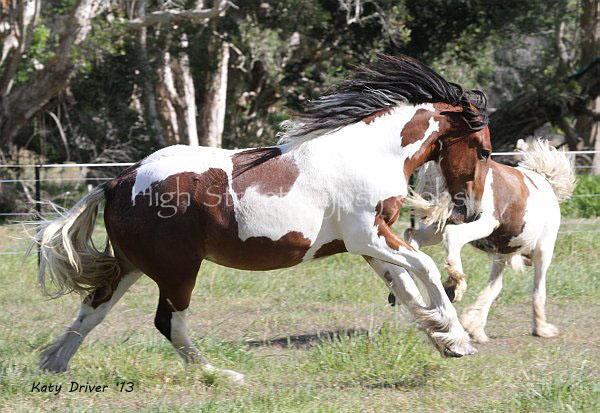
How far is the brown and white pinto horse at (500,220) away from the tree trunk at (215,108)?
12.1 m

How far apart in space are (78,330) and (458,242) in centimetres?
278

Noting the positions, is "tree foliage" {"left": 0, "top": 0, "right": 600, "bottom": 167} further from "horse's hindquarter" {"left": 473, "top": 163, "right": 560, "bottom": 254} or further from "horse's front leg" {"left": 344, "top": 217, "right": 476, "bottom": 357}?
"horse's front leg" {"left": 344, "top": 217, "right": 476, "bottom": 357}

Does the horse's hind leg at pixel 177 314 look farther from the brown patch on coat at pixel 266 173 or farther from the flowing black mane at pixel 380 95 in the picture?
the flowing black mane at pixel 380 95

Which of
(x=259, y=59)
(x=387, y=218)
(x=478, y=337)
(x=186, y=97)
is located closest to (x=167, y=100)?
(x=186, y=97)

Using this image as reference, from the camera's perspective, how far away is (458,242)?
607 centimetres

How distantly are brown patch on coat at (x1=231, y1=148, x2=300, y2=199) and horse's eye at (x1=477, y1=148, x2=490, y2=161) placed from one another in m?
1.35

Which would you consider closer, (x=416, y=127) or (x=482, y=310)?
(x=416, y=127)

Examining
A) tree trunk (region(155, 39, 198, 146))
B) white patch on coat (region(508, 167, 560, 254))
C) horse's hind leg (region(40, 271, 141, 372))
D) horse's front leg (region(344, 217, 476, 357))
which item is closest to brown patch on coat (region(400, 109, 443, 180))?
horse's front leg (region(344, 217, 476, 357))

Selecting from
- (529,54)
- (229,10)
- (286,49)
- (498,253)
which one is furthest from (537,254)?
(529,54)

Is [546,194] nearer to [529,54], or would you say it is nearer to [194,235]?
[194,235]

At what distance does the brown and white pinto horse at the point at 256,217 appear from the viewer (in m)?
5.07

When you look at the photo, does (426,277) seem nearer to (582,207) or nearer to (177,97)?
(582,207)

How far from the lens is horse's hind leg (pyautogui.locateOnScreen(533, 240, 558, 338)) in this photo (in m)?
6.64

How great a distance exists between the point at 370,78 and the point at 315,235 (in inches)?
46.1
